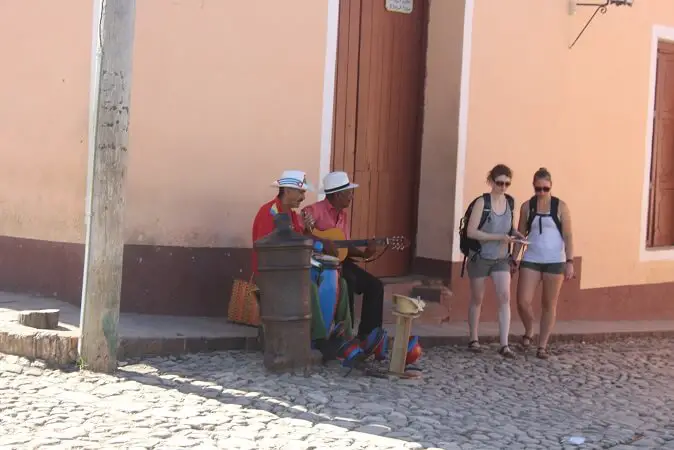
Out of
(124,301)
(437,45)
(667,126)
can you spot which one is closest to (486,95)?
(437,45)

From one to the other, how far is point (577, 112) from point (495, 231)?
259 cm

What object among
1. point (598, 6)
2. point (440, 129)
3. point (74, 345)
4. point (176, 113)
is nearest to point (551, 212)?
point (440, 129)

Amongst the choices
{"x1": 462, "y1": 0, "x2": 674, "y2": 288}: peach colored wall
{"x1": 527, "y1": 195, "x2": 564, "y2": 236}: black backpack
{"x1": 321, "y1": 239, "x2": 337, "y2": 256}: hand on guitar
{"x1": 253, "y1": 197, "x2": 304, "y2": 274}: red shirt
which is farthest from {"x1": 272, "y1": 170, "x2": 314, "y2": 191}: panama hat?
{"x1": 462, "y1": 0, "x2": 674, "y2": 288}: peach colored wall

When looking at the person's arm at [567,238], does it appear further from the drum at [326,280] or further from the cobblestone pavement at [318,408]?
the drum at [326,280]

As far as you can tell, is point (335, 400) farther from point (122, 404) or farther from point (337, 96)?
point (337, 96)

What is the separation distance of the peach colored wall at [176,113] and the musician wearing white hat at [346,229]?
0.92m

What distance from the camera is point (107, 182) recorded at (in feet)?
22.7

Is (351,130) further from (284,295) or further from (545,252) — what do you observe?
(284,295)

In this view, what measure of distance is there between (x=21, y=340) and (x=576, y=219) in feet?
19.3

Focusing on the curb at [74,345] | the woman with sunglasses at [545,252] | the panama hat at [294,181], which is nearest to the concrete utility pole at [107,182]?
the curb at [74,345]

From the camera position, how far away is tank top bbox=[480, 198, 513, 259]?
28.6 feet

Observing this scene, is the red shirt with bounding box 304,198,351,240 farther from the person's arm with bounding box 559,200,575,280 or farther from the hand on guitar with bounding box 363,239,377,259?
the person's arm with bounding box 559,200,575,280

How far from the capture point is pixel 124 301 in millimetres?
8438

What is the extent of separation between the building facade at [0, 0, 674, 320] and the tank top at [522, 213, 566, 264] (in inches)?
41.9
